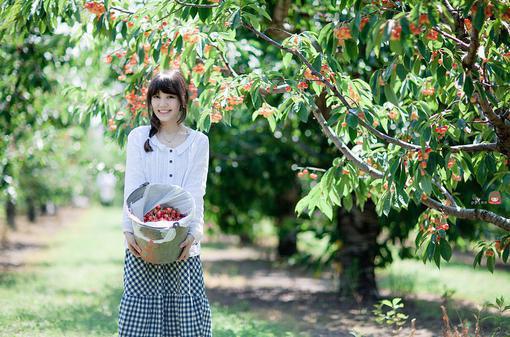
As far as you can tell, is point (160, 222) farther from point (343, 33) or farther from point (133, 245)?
point (343, 33)

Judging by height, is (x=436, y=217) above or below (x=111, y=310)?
above

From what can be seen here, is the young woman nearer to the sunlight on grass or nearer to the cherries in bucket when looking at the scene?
the cherries in bucket

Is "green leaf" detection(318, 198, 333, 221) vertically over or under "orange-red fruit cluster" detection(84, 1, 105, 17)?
under

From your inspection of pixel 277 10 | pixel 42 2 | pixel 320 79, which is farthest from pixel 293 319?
pixel 42 2

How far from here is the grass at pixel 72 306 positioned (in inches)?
225

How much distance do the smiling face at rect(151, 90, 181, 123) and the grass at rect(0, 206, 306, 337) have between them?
8.49ft

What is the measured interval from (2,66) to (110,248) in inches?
429

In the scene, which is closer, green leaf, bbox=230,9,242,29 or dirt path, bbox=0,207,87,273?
green leaf, bbox=230,9,242,29

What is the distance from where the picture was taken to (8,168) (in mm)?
10195

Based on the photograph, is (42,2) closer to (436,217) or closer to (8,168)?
(436,217)

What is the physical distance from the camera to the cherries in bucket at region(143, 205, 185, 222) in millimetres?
3375

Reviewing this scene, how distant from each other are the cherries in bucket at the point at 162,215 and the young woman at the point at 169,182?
0.55ft

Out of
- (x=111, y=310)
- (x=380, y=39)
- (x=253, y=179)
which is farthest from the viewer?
(x=253, y=179)

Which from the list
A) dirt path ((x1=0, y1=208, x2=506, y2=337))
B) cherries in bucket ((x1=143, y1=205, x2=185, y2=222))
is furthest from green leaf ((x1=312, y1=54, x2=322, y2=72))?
dirt path ((x1=0, y1=208, x2=506, y2=337))
